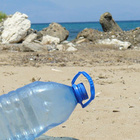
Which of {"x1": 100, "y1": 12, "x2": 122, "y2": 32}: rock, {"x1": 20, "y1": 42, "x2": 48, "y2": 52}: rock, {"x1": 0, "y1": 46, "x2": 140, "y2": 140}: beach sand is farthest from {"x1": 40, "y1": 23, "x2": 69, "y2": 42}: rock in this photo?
{"x1": 0, "y1": 46, "x2": 140, "y2": 140}: beach sand

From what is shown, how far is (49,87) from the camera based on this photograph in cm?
249

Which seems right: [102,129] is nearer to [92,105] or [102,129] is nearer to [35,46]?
[92,105]

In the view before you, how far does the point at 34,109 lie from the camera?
8.22 feet

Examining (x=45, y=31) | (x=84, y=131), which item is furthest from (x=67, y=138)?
(x=45, y=31)

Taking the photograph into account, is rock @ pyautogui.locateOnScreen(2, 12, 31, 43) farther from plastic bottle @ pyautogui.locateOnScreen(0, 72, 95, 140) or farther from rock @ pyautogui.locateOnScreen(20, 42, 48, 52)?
plastic bottle @ pyautogui.locateOnScreen(0, 72, 95, 140)

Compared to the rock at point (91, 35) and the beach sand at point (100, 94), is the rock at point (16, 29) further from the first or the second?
the beach sand at point (100, 94)

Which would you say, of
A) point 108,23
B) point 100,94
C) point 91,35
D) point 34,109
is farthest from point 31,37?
point 34,109

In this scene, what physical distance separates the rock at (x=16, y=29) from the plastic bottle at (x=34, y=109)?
12419 mm

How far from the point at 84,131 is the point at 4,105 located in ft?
2.71

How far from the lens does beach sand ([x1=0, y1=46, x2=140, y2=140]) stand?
9.95ft

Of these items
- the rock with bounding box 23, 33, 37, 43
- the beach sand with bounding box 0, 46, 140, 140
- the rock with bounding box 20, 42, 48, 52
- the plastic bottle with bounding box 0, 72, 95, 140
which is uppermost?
the plastic bottle with bounding box 0, 72, 95, 140

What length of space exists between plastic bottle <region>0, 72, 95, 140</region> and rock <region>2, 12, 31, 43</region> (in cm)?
1242

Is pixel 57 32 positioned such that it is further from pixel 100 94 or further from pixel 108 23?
pixel 100 94

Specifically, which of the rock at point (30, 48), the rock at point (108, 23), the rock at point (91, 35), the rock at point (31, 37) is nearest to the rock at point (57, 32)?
the rock at point (91, 35)
